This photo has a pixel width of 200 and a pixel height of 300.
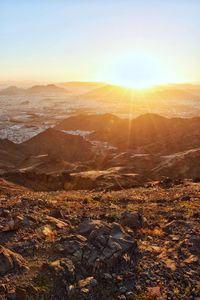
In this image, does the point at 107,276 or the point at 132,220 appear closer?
the point at 107,276

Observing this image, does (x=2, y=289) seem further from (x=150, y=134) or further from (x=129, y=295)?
(x=150, y=134)

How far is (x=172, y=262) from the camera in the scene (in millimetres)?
9883

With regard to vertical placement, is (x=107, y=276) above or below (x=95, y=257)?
below

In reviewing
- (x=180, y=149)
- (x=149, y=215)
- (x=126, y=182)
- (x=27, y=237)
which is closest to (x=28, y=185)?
(x=126, y=182)

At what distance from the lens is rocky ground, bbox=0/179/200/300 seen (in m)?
8.48

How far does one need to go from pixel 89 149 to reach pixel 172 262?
60260 mm

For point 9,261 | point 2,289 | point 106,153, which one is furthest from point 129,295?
point 106,153

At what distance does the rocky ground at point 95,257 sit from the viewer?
848cm

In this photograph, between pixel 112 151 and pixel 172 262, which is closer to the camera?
pixel 172 262

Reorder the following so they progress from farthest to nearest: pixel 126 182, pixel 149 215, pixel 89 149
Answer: pixel 89 149
pixel 126 182
pixel 149 215

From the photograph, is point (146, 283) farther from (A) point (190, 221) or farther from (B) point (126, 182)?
(B) point (126, 182)

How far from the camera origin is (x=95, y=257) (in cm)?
950

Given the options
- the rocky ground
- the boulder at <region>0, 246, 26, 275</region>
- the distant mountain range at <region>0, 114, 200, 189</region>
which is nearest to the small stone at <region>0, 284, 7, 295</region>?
the rocky ground

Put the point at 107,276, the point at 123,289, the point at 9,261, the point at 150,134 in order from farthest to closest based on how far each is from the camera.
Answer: the point at 150,134 < the point at 107,276 < the point at 9,261 < the point at 123,289
